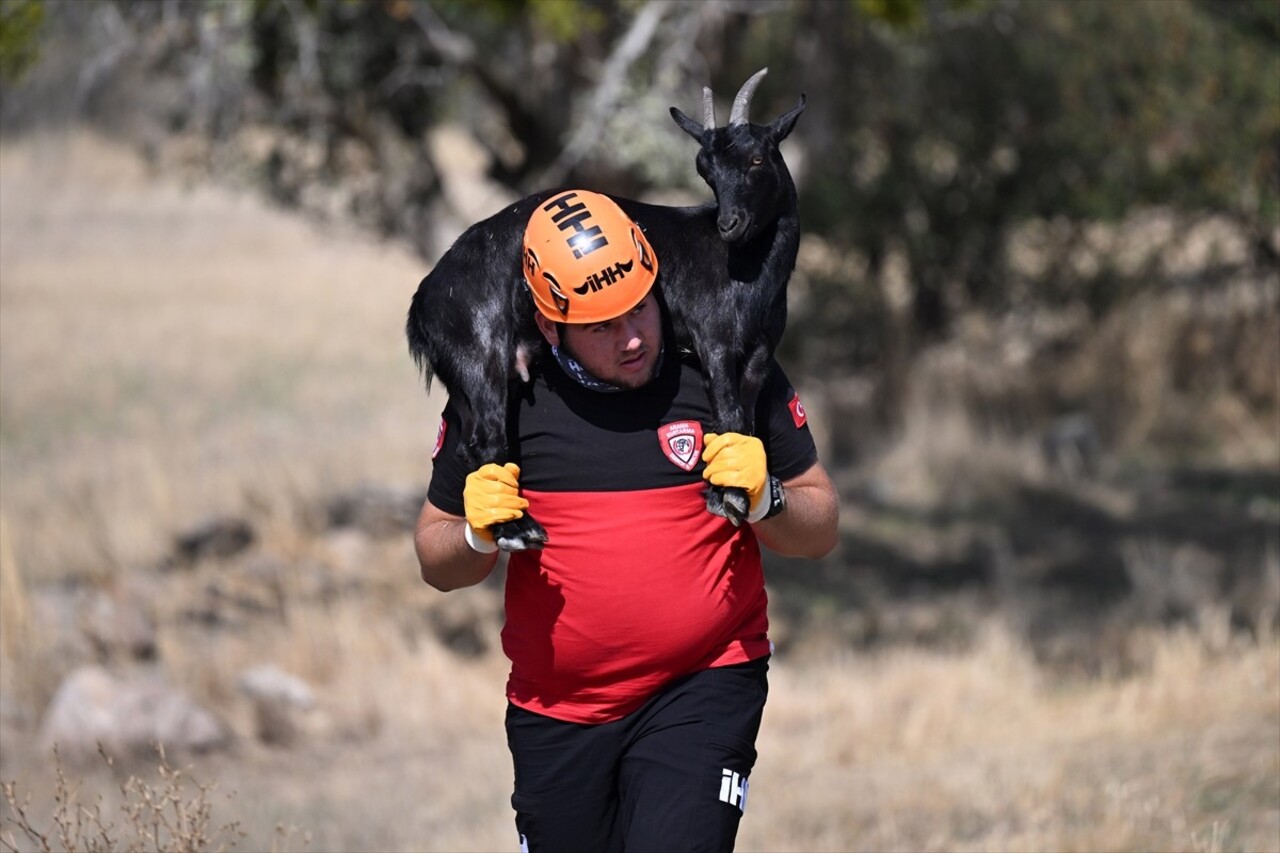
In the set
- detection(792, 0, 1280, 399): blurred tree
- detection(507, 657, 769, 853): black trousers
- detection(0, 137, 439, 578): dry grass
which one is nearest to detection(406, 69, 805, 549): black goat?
detection(507, 657, 769, 853): black trousers

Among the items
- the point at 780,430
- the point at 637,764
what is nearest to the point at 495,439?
the point at 780,430

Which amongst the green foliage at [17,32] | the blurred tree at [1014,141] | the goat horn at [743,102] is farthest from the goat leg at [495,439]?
the blurred tree at [1014,141]

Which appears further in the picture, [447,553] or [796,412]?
[796,412]

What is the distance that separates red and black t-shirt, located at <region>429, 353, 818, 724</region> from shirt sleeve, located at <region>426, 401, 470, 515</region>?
26mm

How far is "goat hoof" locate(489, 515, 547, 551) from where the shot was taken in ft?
11.0

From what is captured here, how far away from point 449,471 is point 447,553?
0.20 metres

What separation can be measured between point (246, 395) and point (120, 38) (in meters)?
7.44

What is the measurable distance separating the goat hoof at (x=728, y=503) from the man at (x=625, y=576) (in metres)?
0.04

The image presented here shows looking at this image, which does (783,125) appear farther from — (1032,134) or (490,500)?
(1032,134)

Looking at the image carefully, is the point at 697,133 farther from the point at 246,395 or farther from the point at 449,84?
the point at 246,395

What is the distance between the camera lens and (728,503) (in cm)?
333

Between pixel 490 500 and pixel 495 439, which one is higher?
pixel 495 439

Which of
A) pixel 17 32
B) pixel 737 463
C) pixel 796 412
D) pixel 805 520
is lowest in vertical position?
pixel 805 520

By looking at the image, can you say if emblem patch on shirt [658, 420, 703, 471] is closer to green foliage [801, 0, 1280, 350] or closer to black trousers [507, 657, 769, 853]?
black trousers [507, 657, 769, 853]
